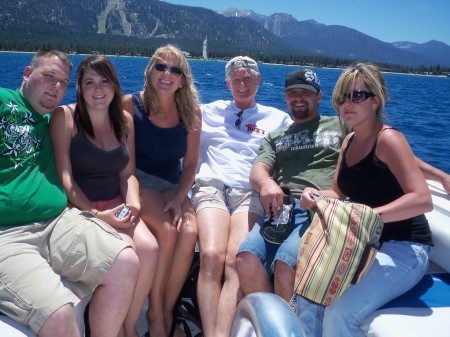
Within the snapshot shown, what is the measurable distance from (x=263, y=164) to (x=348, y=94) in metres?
0.71

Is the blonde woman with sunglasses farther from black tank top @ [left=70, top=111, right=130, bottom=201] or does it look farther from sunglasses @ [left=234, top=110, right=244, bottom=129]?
sunglasses @ [left=234, top=110, right=244, bottom=129]

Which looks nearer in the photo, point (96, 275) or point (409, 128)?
point (96, 275)

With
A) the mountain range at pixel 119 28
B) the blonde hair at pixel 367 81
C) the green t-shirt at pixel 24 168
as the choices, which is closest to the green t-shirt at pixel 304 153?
the blonde hair at pixel 367 81

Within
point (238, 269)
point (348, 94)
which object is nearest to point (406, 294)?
point (238, 269)

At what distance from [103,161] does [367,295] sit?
56.3 inches

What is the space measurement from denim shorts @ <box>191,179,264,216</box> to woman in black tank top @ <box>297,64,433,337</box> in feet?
1.73

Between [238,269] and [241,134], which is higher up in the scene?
[241,134]

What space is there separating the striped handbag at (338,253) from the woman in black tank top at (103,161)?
74 cm

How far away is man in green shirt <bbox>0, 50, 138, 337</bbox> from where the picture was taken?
151 cm

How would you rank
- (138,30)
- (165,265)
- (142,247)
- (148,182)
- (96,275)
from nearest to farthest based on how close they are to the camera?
1. (96,275)
2. (142,247)
3. (165,265)
4. (148,182)
5. (138,30)

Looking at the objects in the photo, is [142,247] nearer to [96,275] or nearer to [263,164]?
[96,275]

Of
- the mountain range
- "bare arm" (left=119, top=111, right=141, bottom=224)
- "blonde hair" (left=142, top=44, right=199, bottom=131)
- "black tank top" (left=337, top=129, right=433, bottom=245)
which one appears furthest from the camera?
the mountain range

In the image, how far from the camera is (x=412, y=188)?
6.12ft

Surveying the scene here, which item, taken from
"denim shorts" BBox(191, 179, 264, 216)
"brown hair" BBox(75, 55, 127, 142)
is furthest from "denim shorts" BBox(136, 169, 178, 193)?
"brown hair" BBox(75, 55, 127, 142)
